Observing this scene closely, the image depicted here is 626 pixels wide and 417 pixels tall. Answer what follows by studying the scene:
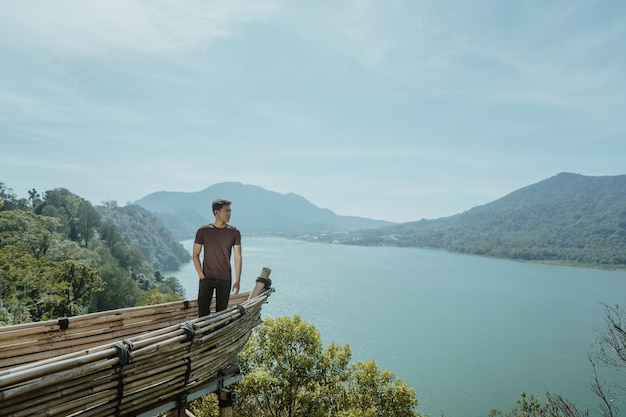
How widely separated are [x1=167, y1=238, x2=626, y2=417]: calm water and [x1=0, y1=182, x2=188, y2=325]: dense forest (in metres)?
11.2

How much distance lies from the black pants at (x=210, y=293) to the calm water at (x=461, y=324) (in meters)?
18.3

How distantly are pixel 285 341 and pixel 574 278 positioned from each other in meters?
71.8

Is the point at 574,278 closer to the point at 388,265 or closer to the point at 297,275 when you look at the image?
the point at 388,265

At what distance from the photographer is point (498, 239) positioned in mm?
123312

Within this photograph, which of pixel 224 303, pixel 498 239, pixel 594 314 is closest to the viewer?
pixel 224 303

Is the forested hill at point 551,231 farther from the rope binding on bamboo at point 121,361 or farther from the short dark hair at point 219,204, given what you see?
the rope binding on bamboo at point 121,361

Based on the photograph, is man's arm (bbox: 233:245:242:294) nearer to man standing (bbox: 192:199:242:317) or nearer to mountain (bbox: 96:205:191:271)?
man standing (bbox: 192:199:242:317)

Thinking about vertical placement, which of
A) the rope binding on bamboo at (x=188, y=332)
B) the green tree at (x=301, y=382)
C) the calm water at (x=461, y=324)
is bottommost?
the calm water at (x=461, y=324)

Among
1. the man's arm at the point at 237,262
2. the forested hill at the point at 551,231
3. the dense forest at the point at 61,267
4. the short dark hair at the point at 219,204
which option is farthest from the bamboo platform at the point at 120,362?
the forested hill at the point at 551,231

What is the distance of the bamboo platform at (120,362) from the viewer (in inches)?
65.9

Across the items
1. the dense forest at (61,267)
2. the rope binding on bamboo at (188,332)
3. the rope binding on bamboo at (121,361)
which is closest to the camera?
the rope binding on bamboo at (121,361)

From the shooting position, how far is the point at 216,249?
11.4 feet

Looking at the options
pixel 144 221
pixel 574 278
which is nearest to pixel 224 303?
pixel 574 278

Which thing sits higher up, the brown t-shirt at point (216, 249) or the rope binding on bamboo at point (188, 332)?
the brown t-shirt at point (216, 249)
